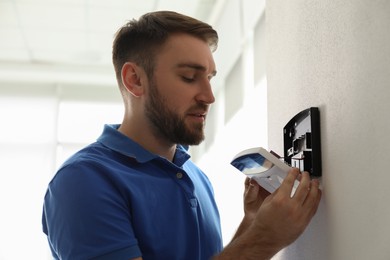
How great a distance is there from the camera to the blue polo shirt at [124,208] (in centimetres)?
105

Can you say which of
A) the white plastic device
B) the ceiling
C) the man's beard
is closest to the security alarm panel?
the white plastic device

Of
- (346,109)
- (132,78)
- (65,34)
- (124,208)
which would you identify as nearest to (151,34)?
(132,78)

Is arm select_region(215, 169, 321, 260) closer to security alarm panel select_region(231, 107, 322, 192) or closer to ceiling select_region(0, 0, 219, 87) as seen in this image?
security alarm panel select_region(231, 107, 322, 192)

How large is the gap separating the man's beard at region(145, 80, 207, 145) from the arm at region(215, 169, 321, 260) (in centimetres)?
36

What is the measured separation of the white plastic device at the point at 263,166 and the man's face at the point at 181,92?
23cm

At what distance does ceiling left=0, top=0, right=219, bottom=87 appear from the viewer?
12.9 ft

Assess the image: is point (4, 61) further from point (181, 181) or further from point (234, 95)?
point (181, 181)

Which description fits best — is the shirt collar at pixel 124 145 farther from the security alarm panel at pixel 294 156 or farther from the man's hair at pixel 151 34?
the security alarm panel at pixel 294 156

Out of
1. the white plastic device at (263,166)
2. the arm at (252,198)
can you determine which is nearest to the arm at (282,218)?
the white plastic device at (263,166)

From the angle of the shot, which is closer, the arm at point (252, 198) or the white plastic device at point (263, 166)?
the white plastic device at point (263, 166)

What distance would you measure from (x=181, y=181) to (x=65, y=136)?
170 inches

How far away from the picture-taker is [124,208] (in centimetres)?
110

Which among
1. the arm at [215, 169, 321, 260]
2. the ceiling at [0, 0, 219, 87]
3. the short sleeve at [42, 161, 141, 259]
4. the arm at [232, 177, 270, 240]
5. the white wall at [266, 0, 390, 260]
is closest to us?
the white wall at [266, 0, 390, 260]

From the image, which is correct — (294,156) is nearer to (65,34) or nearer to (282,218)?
(282,218)
